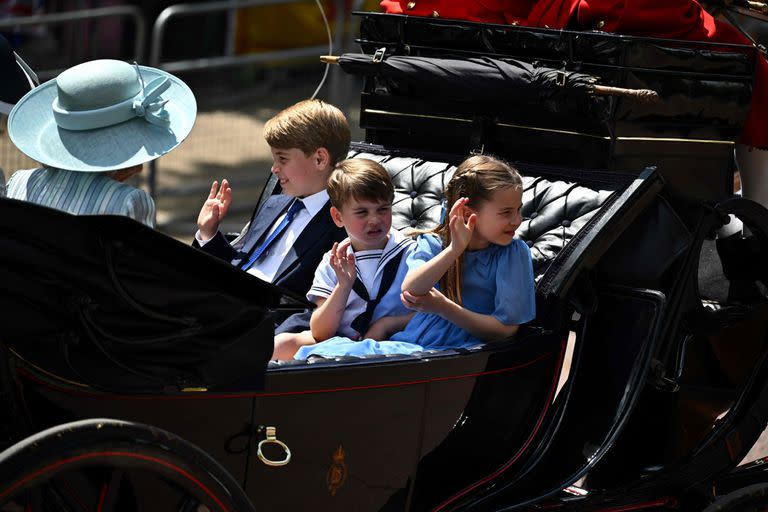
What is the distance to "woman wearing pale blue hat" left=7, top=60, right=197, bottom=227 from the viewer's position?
285cm

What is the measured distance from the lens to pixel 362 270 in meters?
3.24

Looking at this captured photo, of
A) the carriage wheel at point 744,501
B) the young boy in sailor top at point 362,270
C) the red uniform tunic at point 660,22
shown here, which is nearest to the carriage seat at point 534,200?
the young boy in sailor top at point 362,270

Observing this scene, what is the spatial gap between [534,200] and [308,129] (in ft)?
2.25

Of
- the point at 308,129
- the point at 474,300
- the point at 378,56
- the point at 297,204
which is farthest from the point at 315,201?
the point at 474,300

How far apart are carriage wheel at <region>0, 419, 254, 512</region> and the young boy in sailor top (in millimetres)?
842

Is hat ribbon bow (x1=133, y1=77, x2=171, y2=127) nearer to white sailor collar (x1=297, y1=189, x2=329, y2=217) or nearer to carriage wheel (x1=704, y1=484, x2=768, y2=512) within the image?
white sailor collar (x1=297, y1=189, x2=329, y2=217)

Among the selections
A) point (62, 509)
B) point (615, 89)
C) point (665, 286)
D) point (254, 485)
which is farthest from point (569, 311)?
point (62, 509)

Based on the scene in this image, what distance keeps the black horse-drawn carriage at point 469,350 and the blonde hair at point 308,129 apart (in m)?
0.28

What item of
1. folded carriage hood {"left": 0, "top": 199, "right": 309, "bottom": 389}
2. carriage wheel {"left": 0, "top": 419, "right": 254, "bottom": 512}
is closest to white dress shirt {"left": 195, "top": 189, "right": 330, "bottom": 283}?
folded carriage hood {"left": 0, "top": 199, "right": 309, "bottom": 389}

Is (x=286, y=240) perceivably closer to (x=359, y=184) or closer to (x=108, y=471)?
(x=359, y=184)

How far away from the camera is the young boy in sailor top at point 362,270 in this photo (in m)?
3.15

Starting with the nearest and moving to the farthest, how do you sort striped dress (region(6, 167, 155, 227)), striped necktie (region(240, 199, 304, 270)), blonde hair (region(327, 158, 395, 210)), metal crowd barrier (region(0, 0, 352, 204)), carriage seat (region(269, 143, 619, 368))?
striped dress (region(6, 167, 155, 227)) < blonde hair (region(327, 158, 395, 210)) < carriage seat (region(269, 143, 619, 368)) < striped necktie (region(240, 199, 304, 270)) < metal crowd barrier (region(0, 0, 352, 204))

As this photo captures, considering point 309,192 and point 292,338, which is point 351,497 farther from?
point 309,192

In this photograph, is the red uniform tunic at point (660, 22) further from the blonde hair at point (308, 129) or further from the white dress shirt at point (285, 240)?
the white dress shirt at point (285, 240)
